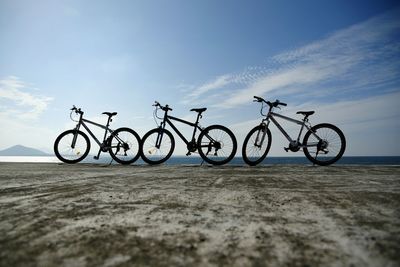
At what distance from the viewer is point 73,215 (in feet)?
5.69

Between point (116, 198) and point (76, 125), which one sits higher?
point (76, 125)

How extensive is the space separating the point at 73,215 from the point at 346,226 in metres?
1.75

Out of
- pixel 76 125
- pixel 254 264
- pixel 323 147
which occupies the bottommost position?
pixel 254 264

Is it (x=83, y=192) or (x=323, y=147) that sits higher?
(x=323, y=147)

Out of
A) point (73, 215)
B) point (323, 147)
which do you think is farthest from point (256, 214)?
point (323, 147)

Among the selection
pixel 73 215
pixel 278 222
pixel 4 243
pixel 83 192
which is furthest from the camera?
pixel 83 192

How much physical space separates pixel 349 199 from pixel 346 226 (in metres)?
0.80

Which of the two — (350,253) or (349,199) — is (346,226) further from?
(349,199)

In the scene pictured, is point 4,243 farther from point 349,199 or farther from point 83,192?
point 349,199

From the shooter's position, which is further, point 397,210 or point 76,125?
point 76,125

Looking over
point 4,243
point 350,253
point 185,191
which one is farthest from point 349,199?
point 4,243

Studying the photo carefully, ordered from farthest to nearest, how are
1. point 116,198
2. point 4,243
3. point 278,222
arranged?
1. point 116,198
2. point 278,222
3. point 4,243

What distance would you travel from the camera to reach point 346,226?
1443 millimetres

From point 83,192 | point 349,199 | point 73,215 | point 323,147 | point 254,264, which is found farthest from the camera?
point 323,147
